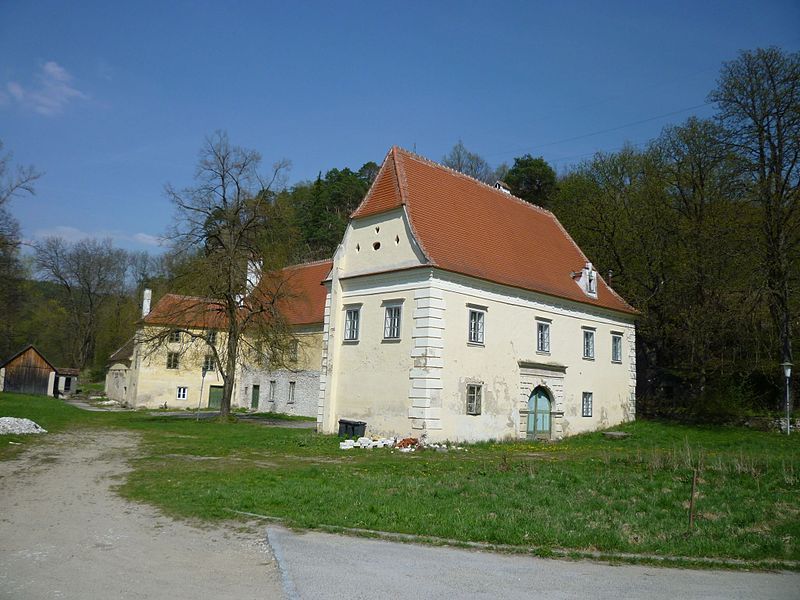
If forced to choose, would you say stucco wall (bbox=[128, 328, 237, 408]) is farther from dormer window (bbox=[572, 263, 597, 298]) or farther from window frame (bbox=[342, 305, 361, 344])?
dormer window (bbox=[572, 263, 597, 298])

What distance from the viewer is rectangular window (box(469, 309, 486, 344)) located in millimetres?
23953

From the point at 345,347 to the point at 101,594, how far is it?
19026mm

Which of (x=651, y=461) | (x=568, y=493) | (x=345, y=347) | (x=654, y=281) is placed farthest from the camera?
(x=654, y=281)

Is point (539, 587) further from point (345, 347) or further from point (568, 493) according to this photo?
point (345, 347)

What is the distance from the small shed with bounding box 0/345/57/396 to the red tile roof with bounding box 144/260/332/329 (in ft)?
56.2

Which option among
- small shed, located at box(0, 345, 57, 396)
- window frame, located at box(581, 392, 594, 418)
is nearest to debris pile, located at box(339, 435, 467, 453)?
window frame, located at box(581, 392, 594, 418)

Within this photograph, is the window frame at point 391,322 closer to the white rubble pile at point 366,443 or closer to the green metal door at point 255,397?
the white rubble pile at point 366,443

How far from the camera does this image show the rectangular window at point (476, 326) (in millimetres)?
23953

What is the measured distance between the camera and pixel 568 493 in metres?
12.2

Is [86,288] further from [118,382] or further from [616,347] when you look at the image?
[616,347]

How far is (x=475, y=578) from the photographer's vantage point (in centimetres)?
738

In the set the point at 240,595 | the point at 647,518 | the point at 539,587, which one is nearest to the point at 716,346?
the point at 647,518

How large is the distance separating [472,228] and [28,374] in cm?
4515

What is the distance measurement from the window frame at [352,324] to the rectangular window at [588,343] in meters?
10.5
